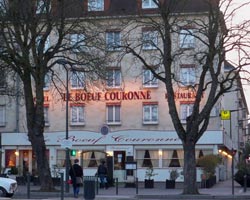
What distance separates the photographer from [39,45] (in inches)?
1405

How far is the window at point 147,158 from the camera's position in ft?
182

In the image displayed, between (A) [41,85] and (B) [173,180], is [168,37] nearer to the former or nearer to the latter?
(A) [41,85]

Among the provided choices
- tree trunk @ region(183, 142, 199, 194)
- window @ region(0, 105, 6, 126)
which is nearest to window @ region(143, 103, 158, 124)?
window @ region(0, 105, 6, 126)

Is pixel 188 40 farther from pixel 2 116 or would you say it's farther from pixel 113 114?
pixel 2 116

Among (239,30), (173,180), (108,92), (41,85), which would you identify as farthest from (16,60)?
(108,92)

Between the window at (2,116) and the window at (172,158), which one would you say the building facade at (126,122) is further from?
the window at (2,116)

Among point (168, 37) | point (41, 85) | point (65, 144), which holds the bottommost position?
point (65, 144)

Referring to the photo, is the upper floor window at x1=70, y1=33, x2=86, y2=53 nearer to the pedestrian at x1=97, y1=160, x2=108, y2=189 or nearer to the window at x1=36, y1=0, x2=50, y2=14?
the window at x1=36, y1=0, x2=50, y2=14

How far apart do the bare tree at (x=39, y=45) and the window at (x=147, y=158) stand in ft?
67.2

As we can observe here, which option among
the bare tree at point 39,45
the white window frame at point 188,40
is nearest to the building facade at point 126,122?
the white window frame at point 188,40

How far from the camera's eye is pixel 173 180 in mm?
44156

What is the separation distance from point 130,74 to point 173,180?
1464cm

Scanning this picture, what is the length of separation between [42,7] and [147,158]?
24.1 metres

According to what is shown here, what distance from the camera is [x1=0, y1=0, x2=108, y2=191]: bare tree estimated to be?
34375 millimetres
